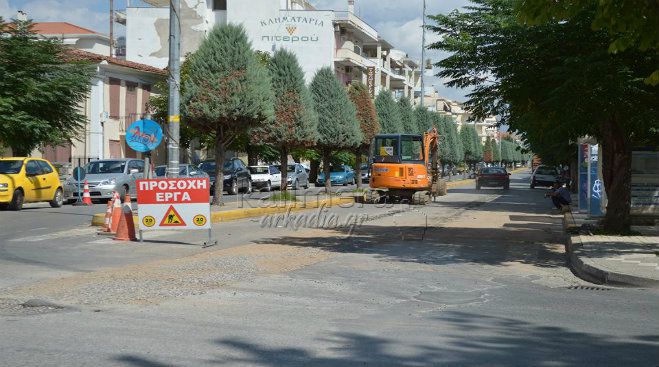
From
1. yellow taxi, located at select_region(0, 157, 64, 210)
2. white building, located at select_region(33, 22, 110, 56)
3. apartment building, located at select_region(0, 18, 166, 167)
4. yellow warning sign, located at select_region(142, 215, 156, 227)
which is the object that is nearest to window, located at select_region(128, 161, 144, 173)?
Answer: yellow taxi, located at select_region(0, 157, 64, 210)

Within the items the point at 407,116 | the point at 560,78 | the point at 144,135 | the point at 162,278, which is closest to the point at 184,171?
the point at 144,135

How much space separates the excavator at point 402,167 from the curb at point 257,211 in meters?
1.97

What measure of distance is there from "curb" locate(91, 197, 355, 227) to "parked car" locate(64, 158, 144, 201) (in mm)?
5328

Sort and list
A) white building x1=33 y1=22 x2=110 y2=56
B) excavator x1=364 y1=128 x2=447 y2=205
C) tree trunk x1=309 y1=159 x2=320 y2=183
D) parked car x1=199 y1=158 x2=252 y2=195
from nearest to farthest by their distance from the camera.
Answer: excavator x1=364 y1=128 x2=447 y2=205
parked car x1=199 y1=158 x2=252 y2=195
white building x1=33 y1=22 x2=110 y2=56
tree trunk x1=309 y1=159 x2=320 y2=183

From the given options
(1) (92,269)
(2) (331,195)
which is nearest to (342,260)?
(1) (92,269)

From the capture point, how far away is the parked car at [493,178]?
2143 inches

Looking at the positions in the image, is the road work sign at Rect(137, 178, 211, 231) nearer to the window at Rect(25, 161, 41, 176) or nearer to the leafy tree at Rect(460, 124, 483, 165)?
the window at Rect(25, 161, 41, 176)

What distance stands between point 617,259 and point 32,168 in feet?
60.9

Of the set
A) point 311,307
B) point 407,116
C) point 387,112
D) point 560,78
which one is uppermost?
point 407,116

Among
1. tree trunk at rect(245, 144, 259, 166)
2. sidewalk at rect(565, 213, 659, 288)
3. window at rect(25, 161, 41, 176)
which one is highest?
tree trunk at rect(245, 144, 259, 166)

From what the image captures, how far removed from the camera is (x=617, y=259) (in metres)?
12.7

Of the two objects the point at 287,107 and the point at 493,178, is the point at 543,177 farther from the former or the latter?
the point at 287,107

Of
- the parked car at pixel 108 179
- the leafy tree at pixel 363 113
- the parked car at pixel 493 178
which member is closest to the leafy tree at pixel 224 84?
the parked car at pixel 108 179

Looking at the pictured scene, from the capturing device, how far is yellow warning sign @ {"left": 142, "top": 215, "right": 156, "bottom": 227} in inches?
587
